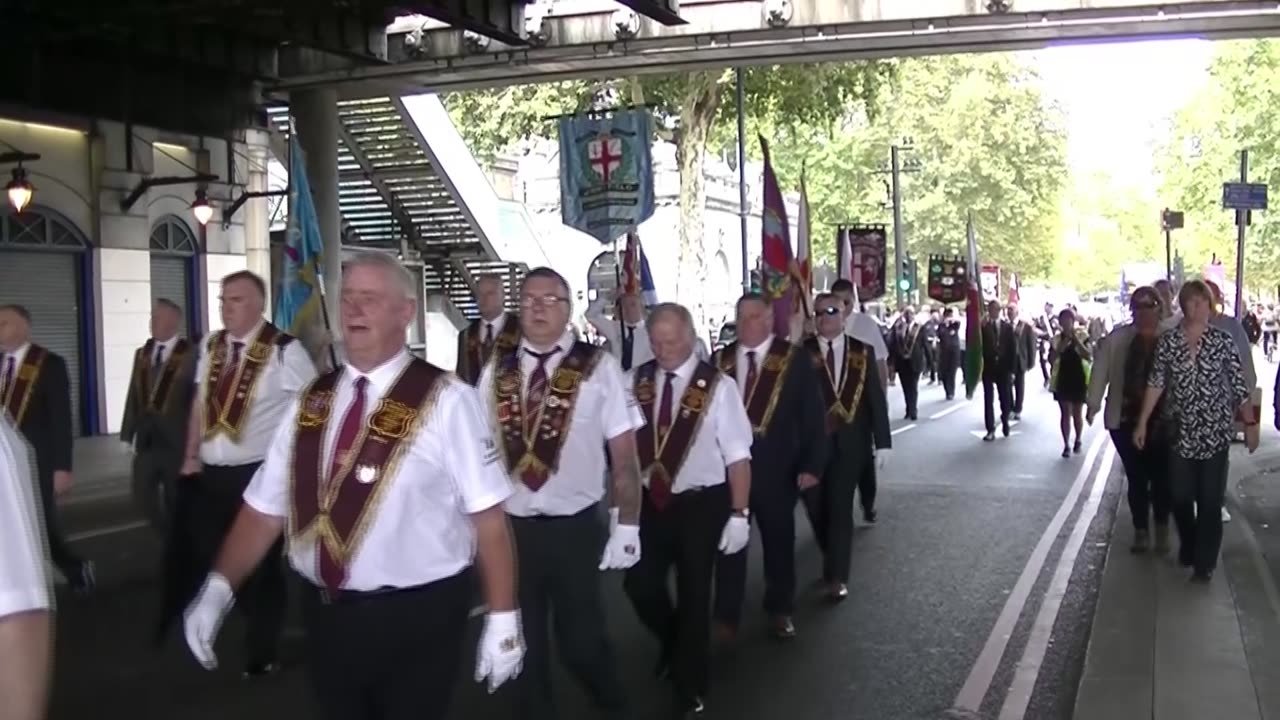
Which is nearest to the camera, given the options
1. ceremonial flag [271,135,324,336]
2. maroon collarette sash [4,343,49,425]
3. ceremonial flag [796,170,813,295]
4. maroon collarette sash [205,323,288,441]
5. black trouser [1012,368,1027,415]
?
maroon collarette sash [205,323,288,441]

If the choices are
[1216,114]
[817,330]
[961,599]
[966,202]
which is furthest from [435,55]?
[966,202]

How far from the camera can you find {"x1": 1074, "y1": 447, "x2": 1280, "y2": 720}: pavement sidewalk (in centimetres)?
625

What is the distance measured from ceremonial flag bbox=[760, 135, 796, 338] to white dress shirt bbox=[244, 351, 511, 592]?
32.2 ft

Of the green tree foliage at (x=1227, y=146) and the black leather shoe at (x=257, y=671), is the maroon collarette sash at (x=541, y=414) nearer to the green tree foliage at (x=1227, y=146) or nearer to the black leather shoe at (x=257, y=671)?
the black leather shoe at (x=257, y=671)

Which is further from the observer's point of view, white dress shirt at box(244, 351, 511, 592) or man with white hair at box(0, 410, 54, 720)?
white dress shirt at box(244, 351, 511, 592)

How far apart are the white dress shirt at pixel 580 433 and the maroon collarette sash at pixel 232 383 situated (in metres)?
1.74

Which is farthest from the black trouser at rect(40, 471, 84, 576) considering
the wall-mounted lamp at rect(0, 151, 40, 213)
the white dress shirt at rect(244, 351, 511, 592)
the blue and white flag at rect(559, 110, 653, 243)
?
the wall-mounted lamp at rect(0, 151, 40, 213)

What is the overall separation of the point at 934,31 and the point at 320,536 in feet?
51.7

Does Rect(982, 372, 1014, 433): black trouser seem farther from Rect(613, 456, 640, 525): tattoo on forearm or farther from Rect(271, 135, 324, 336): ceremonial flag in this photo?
Rect(613, 456, 640, 525): tattoo on forearm

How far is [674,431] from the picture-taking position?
6602 mm

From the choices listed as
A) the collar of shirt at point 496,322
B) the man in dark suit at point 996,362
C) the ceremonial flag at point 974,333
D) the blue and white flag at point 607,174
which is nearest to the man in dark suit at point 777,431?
the collar of shirt at point 496,322

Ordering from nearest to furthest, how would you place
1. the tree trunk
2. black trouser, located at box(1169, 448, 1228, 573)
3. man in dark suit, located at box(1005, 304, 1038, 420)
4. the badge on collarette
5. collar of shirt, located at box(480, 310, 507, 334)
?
the badge on collarette
black trouser, located at box(1169, 448, 1228, 573)
collar of shirt, located at box(480, 310, 507, 334)
man in dark suit, located at box(1005, 304, 1038, 420)
the tree trunk

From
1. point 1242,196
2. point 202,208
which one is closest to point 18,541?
point 1242,196

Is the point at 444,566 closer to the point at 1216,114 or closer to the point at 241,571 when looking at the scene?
the point at 241,571
